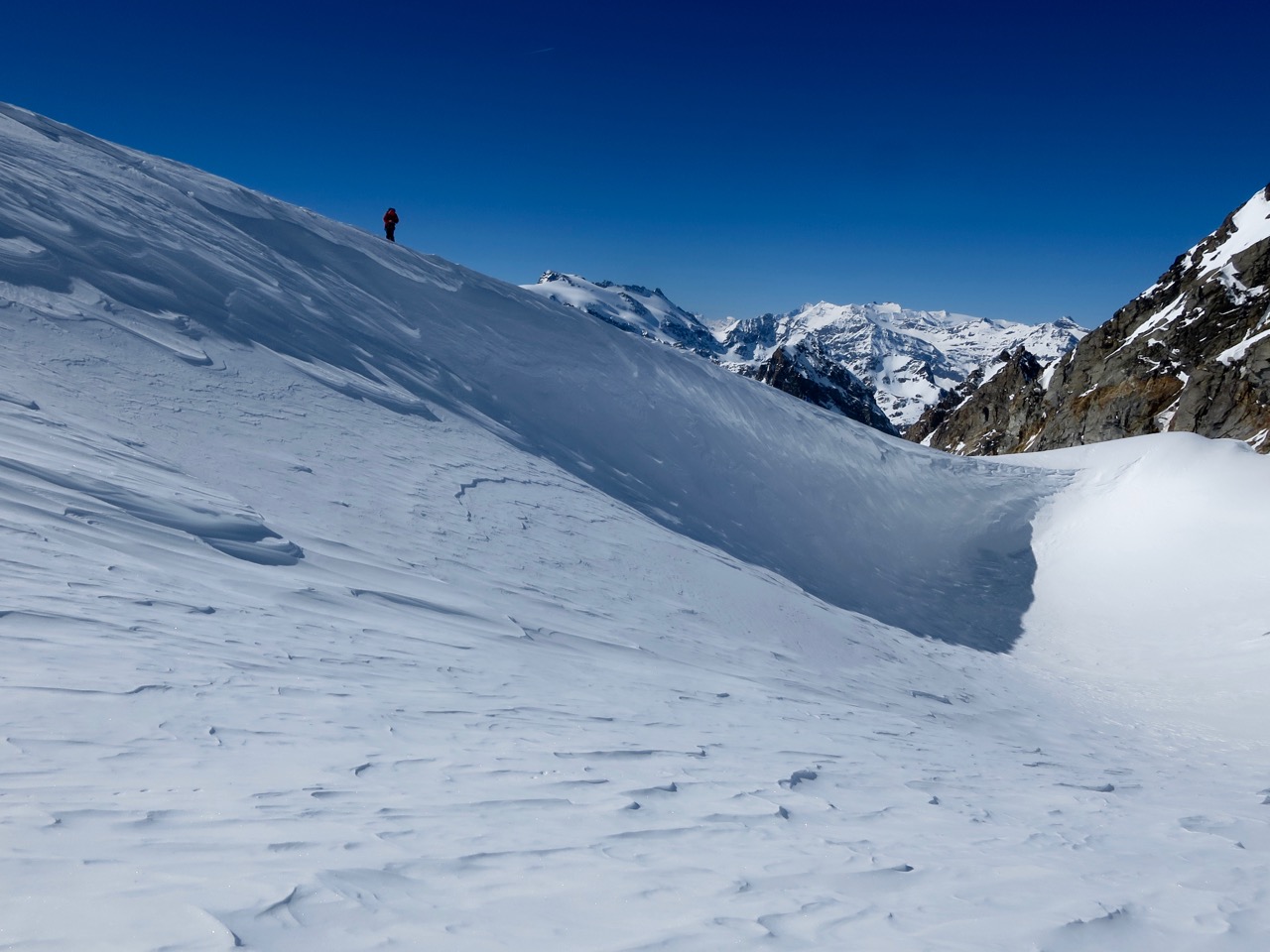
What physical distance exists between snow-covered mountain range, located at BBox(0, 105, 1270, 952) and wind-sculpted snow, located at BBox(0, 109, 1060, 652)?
109mm

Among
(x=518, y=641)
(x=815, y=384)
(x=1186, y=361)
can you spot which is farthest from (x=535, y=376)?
(x=815, y=384)

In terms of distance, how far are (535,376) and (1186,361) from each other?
58.6m

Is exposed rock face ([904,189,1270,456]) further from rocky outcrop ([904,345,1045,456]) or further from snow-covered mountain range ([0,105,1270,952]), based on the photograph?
snow-covered mountain range ([0,105,1270,952])

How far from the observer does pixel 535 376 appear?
720 inches

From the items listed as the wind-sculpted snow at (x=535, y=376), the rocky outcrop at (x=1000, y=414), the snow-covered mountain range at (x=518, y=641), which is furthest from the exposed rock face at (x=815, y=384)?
the snow-covered mountain range at (x=518, y=641)

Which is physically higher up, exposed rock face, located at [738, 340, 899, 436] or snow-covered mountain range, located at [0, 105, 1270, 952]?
exposed rock face, located at [738, 340, 899, 436]

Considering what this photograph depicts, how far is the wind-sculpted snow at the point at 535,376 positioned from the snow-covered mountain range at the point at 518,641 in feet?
0.36

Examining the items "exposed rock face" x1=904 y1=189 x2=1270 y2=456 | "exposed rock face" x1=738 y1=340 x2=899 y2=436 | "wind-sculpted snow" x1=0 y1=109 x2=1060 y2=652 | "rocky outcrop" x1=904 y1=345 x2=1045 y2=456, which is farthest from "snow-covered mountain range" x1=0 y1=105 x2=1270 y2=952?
"exposed rock face" x1=738 y1=340 x2=899 y2=436

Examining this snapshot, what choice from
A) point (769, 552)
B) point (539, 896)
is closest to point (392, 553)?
point (539, 896)

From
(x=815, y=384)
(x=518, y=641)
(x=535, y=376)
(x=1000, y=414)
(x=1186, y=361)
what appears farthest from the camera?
(x=815, y=384)

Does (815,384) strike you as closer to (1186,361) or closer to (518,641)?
(1186,361)

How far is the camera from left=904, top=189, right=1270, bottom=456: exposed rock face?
164 feet

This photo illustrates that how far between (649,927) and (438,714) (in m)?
2.78

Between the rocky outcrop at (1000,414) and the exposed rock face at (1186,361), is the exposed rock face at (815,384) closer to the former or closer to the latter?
the rocky outcrop at (1000,414)
